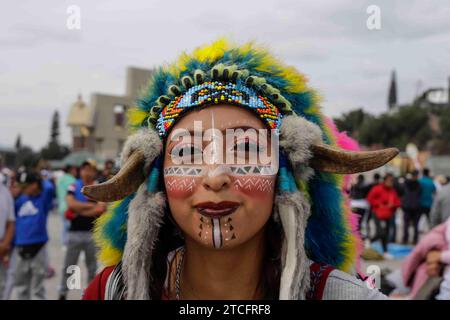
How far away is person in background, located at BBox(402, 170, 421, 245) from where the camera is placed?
9.79 meters

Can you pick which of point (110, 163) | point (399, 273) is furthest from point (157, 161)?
point (110, 163)

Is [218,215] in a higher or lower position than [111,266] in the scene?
higher

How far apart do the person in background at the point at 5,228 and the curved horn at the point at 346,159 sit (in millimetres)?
3596

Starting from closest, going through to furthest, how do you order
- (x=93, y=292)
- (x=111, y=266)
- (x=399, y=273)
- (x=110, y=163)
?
(x=93, y=292)
(x=111, y=266)
(x=399, y=273)
(x=110, y=163)

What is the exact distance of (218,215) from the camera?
58.2 inches

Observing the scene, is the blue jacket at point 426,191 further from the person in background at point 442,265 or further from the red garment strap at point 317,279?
the red garment strap at point 317,279

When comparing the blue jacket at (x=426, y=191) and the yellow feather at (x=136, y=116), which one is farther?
the blue jacket at (x=426, y=191)

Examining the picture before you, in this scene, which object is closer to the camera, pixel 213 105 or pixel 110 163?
pixel 213 105

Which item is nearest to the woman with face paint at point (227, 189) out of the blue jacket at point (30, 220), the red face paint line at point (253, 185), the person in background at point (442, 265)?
the red face paint line at point (253, 185)

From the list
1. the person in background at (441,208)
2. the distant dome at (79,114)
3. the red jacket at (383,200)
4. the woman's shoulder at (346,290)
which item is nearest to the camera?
the woman's shoulder at (346,290)

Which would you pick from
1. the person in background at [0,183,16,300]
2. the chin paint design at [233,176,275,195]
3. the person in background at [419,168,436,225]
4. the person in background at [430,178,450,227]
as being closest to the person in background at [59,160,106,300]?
the person in background at [0,183,16,300]

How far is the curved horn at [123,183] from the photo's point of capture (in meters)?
1.55

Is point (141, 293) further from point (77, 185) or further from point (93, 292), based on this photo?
point (77, 185)

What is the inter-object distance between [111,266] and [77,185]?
13.5ft
